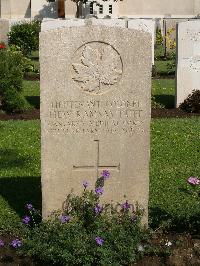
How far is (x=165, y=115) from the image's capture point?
13.1 metres

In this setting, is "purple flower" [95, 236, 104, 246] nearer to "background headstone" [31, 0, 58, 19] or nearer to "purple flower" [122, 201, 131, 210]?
"purple flower" [122, 201, 131, 210]

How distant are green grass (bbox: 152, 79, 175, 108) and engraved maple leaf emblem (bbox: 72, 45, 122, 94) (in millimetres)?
8387

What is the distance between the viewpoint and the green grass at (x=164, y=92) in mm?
14539

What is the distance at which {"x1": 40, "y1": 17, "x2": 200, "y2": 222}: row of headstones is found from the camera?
5.73m

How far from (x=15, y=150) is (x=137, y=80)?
4268 millimetres

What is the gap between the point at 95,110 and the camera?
589 cm

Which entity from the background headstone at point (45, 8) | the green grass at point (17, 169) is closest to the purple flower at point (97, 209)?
the green grass at point (17, 169)

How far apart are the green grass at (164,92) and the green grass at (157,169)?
2307 millimetres

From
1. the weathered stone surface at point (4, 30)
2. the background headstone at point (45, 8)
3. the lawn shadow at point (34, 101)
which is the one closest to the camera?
the lawn shadow at point (34, 101)

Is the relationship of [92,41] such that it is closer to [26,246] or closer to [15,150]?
[26,246]

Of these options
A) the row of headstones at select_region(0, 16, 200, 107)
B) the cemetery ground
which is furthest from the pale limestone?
the row of headstones at select_region(0, 16, 200, 107)

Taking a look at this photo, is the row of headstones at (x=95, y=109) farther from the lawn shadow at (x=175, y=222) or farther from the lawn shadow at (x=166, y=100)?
the lawn shadow at (x=166, y=100)

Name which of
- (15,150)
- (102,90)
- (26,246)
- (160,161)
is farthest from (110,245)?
(15,150)

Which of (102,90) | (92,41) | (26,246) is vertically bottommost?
(26,246)
